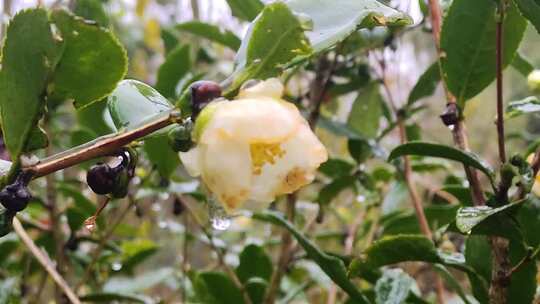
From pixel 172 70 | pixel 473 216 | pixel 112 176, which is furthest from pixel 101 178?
pixel 172 70

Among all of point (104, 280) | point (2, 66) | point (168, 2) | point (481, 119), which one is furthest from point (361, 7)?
point (481, 119)

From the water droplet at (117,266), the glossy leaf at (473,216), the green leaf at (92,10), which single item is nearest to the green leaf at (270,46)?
the glossy leaf at (473,216)

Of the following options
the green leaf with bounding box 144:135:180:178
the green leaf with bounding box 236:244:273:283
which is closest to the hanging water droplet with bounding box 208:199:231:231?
the green leaf with bounding box 144:135:180:178

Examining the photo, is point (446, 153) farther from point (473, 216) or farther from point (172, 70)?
point (172, 70)

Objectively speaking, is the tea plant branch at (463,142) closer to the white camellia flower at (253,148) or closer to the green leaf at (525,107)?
the green leaf at (525,107)

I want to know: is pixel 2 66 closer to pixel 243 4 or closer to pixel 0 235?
pixel 0 235

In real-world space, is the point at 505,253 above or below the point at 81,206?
above
